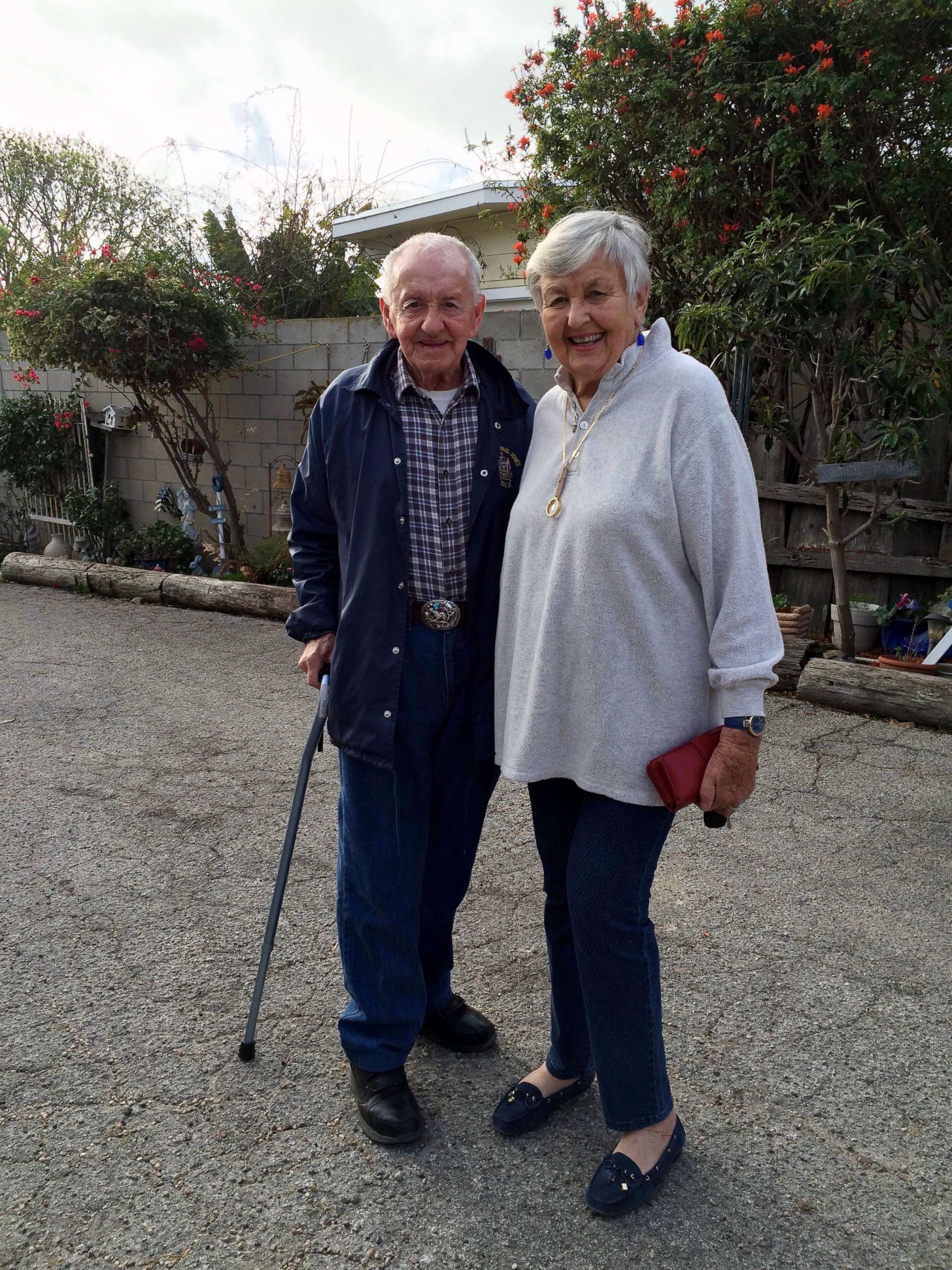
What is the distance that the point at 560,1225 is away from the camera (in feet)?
6.31

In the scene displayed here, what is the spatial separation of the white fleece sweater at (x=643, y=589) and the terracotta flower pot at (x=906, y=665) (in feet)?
12.8

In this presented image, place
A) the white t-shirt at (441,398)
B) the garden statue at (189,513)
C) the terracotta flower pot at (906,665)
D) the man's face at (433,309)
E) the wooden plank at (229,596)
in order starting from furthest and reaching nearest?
→ 1. the garden statue at (189,513)
2. the wooden plank at (229,596)
3. the terracotta flower pot at (906,665)
4. the white t-shirt at (441,398)
5. the man's face at (433,309)

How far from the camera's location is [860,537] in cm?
633

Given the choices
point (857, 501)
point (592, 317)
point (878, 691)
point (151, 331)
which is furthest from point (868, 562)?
point (151, 331)

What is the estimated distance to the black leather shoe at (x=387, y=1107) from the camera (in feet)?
7.05

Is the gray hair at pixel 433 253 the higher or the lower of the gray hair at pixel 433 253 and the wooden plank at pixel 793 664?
the higher

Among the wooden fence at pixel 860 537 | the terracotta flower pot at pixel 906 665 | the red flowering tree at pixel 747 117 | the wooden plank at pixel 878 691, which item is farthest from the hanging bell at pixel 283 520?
the terracotta flower pot at pixel 906 665

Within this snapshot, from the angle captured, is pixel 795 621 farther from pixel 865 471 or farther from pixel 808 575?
pixel 865 471

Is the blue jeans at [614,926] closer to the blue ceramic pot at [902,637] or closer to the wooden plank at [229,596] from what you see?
the blue ceramic pot at [902,637]

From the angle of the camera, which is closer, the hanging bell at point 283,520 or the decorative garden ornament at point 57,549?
the hanging bell at point 283,520

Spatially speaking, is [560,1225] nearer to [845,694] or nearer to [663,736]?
[663,736]

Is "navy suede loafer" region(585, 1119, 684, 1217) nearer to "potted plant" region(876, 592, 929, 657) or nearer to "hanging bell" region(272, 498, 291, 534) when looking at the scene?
"potted plant" region(876, 592, 929, 657)

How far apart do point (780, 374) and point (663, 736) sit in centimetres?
517

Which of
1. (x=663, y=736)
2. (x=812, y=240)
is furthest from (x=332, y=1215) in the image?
(x=812, y=240)
